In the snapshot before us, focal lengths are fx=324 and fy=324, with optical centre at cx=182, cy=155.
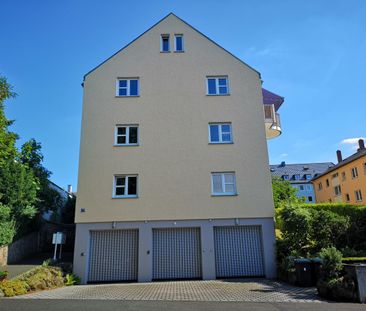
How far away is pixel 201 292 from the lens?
13.1 metres

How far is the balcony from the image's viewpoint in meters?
21.8

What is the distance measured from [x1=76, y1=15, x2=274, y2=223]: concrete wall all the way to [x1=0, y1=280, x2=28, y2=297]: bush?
15.9ft

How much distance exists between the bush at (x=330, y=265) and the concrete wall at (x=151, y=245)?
18.0 ft

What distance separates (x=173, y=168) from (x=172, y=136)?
1.94 meters

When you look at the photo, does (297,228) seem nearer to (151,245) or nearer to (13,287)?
(151,245)

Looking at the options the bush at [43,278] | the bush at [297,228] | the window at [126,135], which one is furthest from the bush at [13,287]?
the bush at [297,228]

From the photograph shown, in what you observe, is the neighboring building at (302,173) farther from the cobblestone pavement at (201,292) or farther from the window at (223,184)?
the cobblestone pavement at (201,292)

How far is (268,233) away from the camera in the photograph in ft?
57.7

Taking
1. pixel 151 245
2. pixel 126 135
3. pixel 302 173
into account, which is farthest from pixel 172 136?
pixel 302 173

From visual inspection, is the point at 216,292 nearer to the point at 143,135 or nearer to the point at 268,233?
the point at 268,233

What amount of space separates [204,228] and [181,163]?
3.84 m

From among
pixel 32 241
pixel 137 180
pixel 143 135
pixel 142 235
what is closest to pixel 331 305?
pixel 142 235

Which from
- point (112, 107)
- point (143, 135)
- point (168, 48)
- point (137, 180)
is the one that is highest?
point (168, 48)

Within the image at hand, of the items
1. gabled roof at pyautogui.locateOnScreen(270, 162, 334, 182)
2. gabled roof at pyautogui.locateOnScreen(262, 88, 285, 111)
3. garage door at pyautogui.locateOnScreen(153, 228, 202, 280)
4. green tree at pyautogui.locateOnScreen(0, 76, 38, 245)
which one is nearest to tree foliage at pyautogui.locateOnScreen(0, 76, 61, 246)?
green tree at pyautogui.locateOnScreen(0, 76, 38, 245)
